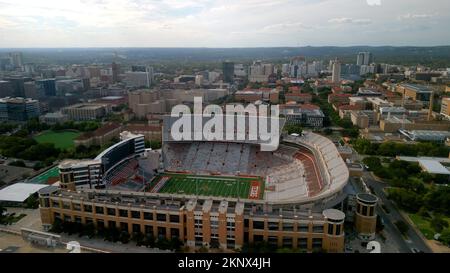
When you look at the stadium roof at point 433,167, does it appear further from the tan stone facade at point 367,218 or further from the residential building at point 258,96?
the residential building at point 258,96

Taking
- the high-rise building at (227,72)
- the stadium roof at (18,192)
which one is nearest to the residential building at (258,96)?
the high-rise building at (227,72)

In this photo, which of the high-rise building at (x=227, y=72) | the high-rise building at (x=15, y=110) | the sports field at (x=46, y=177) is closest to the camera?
the sports field at (x=46, y=177)

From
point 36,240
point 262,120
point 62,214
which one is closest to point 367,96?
point 262,120

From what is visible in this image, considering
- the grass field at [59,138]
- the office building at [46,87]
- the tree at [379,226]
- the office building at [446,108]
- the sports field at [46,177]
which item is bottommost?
the tree at [379,226]

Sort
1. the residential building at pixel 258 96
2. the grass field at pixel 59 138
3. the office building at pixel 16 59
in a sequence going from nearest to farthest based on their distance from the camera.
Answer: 1. the grass field at pixel 59 138
2. the residential building at pixel 258 96
3. the office building at pixel 16 59

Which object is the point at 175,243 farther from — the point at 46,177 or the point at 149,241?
the point at 46,177

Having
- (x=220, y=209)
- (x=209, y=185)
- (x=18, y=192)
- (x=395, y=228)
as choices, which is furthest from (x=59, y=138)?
(x=395, y=228)

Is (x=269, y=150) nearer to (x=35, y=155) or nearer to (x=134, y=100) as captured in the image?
(x=35, y=155)
